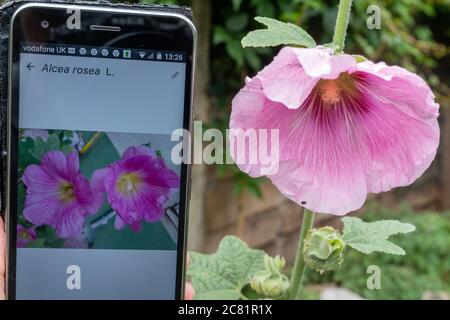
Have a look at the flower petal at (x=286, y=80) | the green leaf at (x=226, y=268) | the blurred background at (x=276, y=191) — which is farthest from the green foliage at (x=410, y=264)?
the flower petal at (x=286, y=80)

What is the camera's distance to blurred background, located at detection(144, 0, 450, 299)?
116 centimetres

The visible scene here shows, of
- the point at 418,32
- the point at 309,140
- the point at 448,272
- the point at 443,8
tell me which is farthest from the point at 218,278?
the point at 443,8

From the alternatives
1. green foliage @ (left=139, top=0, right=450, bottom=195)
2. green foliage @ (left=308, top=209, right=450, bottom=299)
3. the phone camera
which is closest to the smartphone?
the phone camera

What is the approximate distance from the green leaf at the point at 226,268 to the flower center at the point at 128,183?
13 cm

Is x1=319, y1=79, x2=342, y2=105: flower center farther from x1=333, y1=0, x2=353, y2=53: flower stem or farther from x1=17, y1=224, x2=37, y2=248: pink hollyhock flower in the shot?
x1=17, y1=224, x2=37, y2=248: pink hollyhock flower

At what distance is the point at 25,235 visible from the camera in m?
0.46

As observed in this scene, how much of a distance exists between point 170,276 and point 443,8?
1837 millimetres

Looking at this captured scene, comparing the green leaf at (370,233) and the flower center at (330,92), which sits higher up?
the flower center at (330,92)

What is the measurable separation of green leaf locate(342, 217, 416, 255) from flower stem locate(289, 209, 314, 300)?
35mm

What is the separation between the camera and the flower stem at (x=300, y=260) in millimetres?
458

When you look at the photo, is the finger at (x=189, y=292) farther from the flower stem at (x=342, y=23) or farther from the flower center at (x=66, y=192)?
the flower stem at (x=342, y=23)

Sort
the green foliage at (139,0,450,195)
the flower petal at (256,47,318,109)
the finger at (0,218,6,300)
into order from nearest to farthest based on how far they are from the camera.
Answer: the flower petal at (256,47,318,109), the finger at (0,218,6,300), the green foliage at (139,0,450,195)

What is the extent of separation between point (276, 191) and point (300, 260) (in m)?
1.24

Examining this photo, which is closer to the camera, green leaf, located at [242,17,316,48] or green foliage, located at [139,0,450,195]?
green leaf, located at [242,17,316,48]
